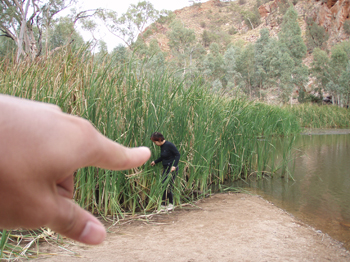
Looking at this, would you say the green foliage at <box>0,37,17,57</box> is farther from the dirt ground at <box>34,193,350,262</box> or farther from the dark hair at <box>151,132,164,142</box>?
the dirt ground at <box>34,193,350,262</box>

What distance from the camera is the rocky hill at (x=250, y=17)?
38.8 meters

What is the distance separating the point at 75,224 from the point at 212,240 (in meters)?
2.58

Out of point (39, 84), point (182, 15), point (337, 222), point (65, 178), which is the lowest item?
point (337, 222)

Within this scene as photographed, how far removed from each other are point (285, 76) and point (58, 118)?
2828 centimetres

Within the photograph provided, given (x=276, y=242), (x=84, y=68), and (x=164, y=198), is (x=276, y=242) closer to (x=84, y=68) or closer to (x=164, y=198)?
(x=164, y=198)

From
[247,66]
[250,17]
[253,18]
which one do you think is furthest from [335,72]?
[250,17]

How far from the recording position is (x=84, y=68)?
135 inches

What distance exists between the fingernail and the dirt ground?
Result: 2097 millimetres

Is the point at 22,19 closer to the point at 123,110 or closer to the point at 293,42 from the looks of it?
the point at 123,110

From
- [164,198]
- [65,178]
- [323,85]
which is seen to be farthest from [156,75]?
[323,85]

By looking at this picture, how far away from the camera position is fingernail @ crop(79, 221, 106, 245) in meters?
0.37

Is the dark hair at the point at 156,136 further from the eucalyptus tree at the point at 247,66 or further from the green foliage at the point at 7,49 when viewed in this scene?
the eucalyptus tree at the point at 247,66

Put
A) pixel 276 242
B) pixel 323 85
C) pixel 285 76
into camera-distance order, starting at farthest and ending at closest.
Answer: pixel 323 85 → pixel 285 76 → pixel 276 242

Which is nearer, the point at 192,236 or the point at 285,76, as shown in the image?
the point at 192,236
